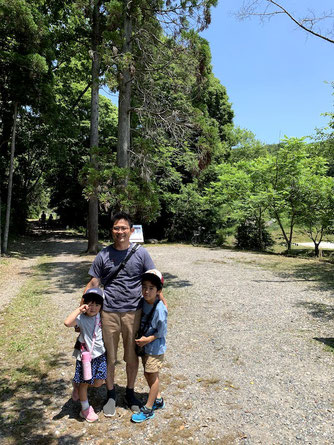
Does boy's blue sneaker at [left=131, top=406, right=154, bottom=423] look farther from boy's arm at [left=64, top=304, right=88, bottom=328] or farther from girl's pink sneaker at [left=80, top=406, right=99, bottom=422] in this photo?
boy's arm at [left=64, top=304, right=88, bottom=328]

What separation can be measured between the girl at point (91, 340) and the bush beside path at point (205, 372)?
1.22ft

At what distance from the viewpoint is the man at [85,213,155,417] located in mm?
2779

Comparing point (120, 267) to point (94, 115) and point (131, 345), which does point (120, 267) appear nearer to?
Result: point (131, 345)

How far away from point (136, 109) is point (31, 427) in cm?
727

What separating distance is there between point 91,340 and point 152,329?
54 cm

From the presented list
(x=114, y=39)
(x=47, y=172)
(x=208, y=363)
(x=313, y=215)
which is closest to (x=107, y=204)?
(x=114, y=39)

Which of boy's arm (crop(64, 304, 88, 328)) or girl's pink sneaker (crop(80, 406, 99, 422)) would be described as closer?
boy's arm (crop(64, 304, 88, 328))

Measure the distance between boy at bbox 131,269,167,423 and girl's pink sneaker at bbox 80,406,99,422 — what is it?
0.34m

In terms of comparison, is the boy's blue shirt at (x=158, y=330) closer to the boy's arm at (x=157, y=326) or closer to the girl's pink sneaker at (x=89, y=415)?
the boy's arm at (x=157, y=326)

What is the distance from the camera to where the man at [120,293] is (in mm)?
2779

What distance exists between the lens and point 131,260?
282 cm

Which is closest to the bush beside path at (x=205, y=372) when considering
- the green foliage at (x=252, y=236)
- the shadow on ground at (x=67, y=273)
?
the shadow on ground at (x=67, y=273)

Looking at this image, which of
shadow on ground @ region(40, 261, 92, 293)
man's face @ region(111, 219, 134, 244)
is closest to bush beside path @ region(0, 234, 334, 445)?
shadow on ground @ region(40, 261, 92, 293)

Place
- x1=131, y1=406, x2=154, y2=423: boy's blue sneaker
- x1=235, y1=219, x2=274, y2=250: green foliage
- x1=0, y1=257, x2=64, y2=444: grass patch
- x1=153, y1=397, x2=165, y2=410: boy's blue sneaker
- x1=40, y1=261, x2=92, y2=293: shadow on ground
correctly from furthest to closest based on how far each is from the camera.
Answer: x1=235, y1=219, x2=274, y2=250: green foliage, x1=40, y1=261, x2=92, y2=293: shadow on ground, x1=153, y1=397, x2=165, y2=410: boy's blue sneaker, x1=0, y1=257, x2=64, y2=444: grass patch, x1=131, y1=406, x2=154, y2=423: boy's blue sneaker
